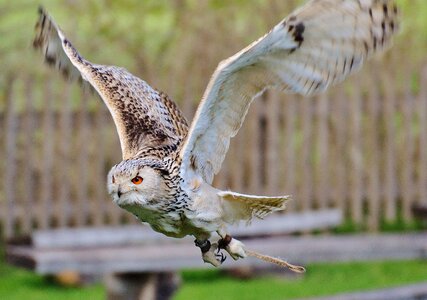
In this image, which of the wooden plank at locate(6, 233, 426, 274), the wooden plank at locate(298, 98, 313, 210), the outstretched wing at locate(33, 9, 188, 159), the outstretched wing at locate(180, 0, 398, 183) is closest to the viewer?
the outstretched wing at locate(180, 0, 398, 183)

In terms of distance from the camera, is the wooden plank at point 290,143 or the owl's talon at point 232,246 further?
the wooden plank at point 290,143

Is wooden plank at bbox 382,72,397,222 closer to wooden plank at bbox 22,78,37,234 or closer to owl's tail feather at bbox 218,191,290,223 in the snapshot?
wooden plank at bbox 22,78,37,234

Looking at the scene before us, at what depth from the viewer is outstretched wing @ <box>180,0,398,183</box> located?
17.5ft

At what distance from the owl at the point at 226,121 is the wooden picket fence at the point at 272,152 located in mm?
5236

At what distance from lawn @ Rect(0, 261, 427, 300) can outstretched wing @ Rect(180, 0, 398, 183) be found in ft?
17.0

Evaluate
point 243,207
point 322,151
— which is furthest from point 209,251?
point 322,151

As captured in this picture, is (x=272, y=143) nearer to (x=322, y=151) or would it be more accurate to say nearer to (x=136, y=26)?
(x=322, y=151)

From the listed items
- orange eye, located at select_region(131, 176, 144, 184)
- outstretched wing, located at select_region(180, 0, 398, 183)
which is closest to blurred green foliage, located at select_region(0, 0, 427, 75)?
outstretched wing, located at select_region(180, 0, 398, 183)

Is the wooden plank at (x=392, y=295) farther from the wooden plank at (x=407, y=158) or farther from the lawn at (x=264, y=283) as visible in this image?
the wooden plank at (x=407, y=158)

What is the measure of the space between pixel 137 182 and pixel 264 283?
6.13 m

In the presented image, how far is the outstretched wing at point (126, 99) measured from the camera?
6.11 m

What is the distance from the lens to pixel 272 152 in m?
12.4

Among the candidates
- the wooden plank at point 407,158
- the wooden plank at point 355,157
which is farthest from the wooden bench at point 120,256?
the wooden plank at point 407,158

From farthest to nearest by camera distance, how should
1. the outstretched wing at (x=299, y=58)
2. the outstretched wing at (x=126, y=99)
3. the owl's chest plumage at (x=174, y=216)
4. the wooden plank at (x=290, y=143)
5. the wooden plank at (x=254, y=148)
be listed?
the wooden plank at (x=290, y=143)
the wooden plank at (x=254, y=148)
the outstretched wing at (x=126, y=99)
the owl's chest plumage at (x=174, y=216)
the outstretched wing at (x=299, y=58)
